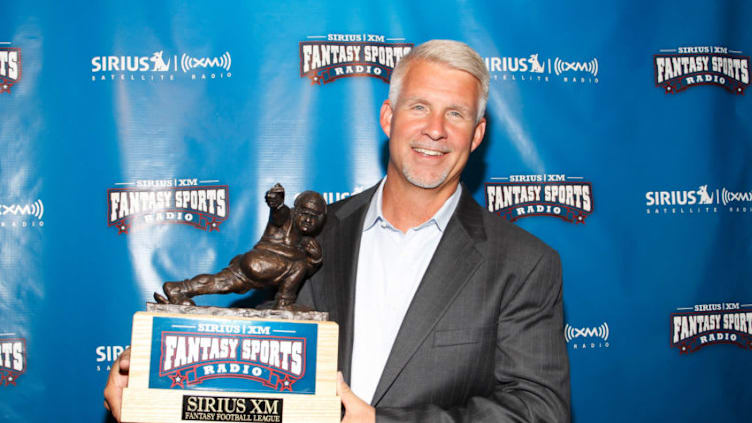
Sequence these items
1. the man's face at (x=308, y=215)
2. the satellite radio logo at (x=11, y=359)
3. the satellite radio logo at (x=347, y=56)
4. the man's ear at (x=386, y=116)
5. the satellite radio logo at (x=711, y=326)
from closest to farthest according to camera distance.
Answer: the man's face at (x=308, y=215), the man's ear at (x=386, y=116), the satellite radio logo at (x=11, y=359), the satellite radio logo at (x=347, y=56), the satellite radio logo at (x=711, y=326)

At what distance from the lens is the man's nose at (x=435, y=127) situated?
145 cm

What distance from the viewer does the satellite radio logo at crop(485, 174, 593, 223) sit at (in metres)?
2.17

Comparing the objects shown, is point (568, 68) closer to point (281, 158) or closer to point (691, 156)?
point (691, 156)

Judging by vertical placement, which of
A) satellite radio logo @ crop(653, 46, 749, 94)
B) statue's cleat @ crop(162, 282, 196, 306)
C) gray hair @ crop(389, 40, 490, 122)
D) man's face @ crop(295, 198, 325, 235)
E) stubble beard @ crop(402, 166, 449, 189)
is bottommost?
statue's cleat @ crop(162, 282, 196, 306)

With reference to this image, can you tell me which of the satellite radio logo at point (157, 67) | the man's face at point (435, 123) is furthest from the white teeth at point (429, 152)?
the satellite radio logo at point (157, 67)

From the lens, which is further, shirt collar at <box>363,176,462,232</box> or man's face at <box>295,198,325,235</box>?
shirt collar at <box>363,176,462,232</box>

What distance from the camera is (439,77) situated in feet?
4.82

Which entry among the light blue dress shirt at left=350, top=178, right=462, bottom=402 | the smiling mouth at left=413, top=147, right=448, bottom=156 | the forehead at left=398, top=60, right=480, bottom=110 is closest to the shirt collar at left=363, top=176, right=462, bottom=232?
the light blue dress shirt at left=350, top=178, right=462, bottom=402

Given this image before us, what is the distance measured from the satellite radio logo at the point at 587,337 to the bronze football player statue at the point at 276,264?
1268 millimetres

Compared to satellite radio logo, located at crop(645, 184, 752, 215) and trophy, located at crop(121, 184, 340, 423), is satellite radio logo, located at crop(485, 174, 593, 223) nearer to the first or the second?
satellite radio logo, located at crop(645, 184, 752, 215)

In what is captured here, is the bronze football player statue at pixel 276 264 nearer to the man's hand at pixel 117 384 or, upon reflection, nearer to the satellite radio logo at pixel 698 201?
the man's hand at pixel 117 384

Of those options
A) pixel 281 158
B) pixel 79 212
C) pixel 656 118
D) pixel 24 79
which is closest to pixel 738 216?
pixel 656 118

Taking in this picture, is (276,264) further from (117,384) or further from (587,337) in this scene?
(587,337)

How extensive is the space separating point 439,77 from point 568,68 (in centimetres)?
94
